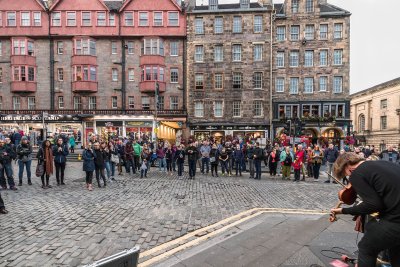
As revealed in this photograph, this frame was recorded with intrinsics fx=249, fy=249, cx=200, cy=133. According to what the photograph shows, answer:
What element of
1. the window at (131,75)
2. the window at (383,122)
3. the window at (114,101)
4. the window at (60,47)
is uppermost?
the window at (60,47)

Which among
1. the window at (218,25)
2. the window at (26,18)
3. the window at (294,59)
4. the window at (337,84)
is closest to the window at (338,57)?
the window at (337,84)

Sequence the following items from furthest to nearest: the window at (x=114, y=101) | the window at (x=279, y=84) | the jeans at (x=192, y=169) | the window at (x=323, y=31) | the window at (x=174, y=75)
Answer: the window at (x=174, y=75) < the window at (x=114, y=101) < the window at (x=279, y=84) < the window at (x=323, y=31) < the jeans at (x=192, y=169)

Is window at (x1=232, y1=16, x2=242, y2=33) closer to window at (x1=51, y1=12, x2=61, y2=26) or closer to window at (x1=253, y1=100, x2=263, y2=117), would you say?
window at (x1=253, y1=100, x2=263, y2=117)

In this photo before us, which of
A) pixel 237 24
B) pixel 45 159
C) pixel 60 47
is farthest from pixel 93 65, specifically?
pixel 45 159

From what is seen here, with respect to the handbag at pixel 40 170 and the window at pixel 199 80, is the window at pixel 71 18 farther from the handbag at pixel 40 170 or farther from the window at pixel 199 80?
the handbag at pixel 40 170

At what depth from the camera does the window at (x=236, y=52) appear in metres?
29.8

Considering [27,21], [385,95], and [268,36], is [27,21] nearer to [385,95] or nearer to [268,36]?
[268,36]

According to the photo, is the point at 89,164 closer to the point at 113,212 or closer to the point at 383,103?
the point at 113,212

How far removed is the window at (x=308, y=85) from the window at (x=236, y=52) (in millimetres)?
8398

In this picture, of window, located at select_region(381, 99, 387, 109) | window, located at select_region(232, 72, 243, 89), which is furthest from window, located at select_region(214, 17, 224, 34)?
window, located at select_region(381, 99, 387, 109)

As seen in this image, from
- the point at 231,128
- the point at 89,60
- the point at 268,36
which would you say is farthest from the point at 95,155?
the point at 268,36

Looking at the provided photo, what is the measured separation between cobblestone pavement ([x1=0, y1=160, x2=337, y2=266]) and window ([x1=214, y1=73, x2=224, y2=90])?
2075 centimetres

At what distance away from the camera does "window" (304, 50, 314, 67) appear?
29.7 meters

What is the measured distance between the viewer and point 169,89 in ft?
102
